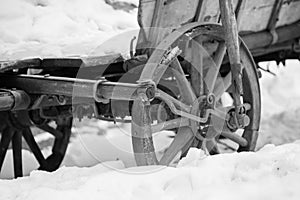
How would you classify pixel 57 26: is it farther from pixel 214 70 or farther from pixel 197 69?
pixel 214 70

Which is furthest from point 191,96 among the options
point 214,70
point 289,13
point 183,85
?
point 289,13

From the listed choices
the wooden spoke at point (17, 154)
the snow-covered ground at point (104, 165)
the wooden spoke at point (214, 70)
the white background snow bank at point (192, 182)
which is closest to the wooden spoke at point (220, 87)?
the wooden spoke at point (214, 70)

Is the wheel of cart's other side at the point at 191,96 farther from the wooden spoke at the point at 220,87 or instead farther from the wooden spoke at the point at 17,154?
the wooden spoke at the point at 17,154

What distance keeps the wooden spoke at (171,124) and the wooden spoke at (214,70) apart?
33 centimetres

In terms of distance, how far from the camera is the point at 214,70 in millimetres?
3838

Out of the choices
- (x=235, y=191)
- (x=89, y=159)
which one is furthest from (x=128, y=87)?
(x=89, y=159)

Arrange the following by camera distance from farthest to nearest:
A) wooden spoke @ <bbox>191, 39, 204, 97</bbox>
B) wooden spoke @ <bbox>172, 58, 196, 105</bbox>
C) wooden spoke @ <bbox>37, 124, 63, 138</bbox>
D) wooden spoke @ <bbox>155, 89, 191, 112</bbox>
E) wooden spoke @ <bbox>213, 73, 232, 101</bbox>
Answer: wooden spoke @ <bbox>37, 124, 63, 138</bbox>
wooden spoke @ <bbox>213, 73, 232, 101</bbox>
wooden spoke @ <bbox>191, 39, 204, 97</bbox>
wooden spoke @ <bbox>172, 58, 196, 105</bbox>
wooden spoke @ <bbox>155, 89, 191, 112</bbox>

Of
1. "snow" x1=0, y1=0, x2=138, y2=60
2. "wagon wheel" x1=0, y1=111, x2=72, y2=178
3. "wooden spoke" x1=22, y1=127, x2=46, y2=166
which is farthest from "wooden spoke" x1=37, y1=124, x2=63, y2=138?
"snow" x1=0, y1=0, x2=138, y2=60

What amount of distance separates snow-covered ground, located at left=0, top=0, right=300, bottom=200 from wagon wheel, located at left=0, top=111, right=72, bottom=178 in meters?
0.44

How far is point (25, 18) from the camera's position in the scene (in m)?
4.09

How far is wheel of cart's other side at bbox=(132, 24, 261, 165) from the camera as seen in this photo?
3244 millimetres

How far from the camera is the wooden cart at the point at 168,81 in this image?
10.6 ft

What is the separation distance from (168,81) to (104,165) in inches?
35.6

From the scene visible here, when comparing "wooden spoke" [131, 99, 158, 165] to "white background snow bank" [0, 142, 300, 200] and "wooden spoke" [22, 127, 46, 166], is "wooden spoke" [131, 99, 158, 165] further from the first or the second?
"wooden spoke" [22, 127, 46, 166]
